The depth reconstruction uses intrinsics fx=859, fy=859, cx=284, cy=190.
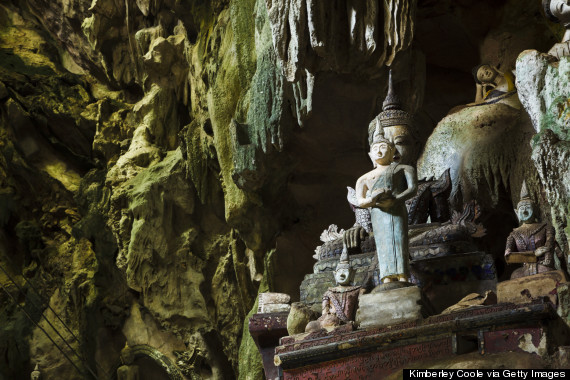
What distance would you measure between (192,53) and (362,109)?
3.64 m

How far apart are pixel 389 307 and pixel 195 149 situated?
20.9ft

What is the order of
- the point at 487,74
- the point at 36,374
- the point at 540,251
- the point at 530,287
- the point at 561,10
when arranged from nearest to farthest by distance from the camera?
the point at 530,287, the point at 540,251, the point at 561,10, the point at 487,74, the point at 36,374

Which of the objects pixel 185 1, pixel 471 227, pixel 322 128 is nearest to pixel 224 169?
pixel 322 128

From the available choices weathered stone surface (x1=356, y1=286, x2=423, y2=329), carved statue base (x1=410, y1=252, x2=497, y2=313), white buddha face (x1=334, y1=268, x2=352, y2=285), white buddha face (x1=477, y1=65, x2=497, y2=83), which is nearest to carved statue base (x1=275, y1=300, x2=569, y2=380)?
weathered stone surface (x1=356, y1=286, x2=423, y2=329)

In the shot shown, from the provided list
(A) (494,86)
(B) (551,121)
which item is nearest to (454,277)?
(B) (551,121)

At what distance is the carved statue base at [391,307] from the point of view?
223 inches

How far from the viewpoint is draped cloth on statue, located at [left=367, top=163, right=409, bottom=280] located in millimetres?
→ 6047

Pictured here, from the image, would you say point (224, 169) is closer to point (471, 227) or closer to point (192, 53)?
point (192, 53)

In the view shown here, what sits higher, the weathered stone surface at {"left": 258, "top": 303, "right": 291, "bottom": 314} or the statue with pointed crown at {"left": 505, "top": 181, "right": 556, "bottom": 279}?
the statue with pointed crown at {"left": 505, "top": 181, "right": 556, "bottom": 279}

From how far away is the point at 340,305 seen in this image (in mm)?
6117

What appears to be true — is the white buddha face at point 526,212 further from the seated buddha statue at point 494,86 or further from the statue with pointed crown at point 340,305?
the seated buddha statue at point 494,86

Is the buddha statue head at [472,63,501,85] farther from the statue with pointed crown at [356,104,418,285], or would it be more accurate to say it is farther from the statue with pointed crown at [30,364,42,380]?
the statue with pointed crown at [30,364,42,380]

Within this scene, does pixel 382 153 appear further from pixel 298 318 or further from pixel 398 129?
pixel 398 129

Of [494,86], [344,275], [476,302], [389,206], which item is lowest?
[476,302]
